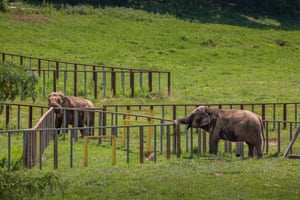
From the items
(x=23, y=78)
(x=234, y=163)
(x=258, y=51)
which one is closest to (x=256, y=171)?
(x=234, y=163)

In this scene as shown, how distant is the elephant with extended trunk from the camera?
26.4 metres

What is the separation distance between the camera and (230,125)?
26.7 metres

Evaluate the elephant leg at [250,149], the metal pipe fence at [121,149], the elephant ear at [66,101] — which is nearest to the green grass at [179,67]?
the metal pipe fence at [121,149]

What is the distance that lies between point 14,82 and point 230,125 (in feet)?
44.6

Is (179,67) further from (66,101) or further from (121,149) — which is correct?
A: (121,149)

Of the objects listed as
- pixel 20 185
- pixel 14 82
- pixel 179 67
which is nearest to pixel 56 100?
pixel 20 185

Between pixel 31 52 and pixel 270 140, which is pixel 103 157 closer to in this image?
pixel 270 140

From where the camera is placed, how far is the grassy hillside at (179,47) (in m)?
43.3

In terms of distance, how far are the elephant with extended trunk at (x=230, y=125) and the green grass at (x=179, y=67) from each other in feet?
5.29

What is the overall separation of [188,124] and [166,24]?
3562 cm

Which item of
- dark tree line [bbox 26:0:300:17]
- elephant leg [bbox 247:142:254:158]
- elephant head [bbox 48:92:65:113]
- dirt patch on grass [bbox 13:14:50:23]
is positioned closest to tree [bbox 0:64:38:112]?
elephant leg [bbox 247:142:254:158]

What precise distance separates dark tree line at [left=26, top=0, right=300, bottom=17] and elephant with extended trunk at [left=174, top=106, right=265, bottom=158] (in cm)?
3758

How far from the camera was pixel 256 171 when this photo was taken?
829 inches

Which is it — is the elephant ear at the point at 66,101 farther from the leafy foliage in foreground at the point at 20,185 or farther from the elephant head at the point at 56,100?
the leafy foliage in foreground at the point at 20,185
